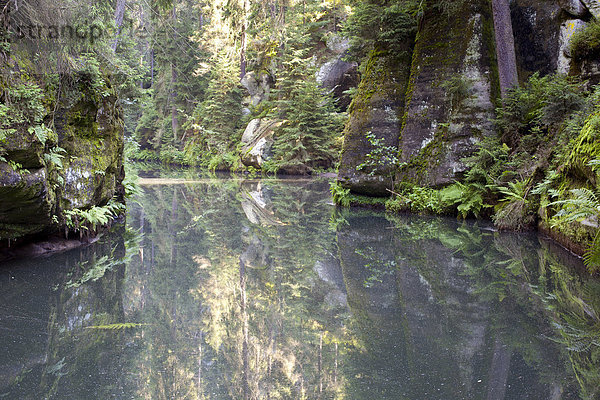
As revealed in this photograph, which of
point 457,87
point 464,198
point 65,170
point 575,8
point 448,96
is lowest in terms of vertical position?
point 464,198

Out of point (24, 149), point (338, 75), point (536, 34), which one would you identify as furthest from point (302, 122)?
point (24, 149)

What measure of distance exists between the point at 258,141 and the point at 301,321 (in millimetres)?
20619

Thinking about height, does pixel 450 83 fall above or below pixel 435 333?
above

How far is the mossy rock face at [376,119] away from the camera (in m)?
10.8

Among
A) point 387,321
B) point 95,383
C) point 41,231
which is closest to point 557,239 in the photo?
point 387,321

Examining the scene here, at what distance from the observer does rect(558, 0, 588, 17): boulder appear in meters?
9.59

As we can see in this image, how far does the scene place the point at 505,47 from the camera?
927 centimetres

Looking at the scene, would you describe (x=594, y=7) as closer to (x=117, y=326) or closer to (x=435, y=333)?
(x=435, y=333)

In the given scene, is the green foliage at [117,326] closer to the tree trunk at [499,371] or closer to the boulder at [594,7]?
the tree trunk at [499,371]

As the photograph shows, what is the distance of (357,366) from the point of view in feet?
9.12

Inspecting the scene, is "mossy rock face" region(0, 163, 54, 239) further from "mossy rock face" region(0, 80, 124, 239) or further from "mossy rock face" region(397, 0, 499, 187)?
"mossy rock face" region(397, 0, 499, 187)

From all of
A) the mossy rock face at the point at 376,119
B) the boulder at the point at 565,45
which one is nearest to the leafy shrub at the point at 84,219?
the mossy rock face at the point at 376,119

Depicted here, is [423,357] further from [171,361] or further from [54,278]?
[54,278]

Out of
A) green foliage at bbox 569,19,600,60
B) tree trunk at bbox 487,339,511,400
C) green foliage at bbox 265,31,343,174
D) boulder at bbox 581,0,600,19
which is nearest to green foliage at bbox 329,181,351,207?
green foliage at bbox 569,19,600,60
